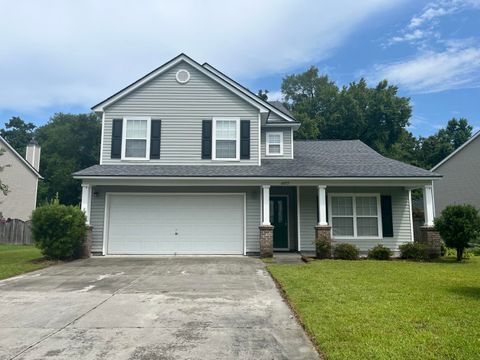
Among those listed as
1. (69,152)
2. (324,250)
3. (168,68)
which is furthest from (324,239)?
(69,152)

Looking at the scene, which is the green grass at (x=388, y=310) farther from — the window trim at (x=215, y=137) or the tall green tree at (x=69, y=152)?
the tall green tree at (x=69, y=152)

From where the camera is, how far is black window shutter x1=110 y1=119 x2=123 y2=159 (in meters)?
15.0

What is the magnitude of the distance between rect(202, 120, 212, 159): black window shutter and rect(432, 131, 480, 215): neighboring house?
57.4 ft

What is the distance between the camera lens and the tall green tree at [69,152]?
42.4m

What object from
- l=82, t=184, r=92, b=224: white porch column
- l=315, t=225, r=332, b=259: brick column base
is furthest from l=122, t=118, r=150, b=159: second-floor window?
l=315, t=225, r=332, b=259: brick column base

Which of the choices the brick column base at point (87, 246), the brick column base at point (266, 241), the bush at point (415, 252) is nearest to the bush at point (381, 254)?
the bush at point (415, 252)

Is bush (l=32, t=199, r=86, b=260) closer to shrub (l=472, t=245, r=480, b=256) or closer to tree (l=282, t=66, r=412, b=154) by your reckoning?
shrub (l=472, t=245, r=480, b=256)

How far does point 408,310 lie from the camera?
5.93m

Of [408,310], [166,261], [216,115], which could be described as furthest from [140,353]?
[216,115]

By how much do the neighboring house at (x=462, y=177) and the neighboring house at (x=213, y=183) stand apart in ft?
38.1

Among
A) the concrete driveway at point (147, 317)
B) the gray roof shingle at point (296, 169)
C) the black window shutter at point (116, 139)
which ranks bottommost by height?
the concrete driveway at point (147, 317)

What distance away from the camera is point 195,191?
14664 mm

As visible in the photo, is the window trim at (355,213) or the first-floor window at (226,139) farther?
the first-floor window at (226,139)

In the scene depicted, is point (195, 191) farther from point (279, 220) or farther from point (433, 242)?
point (433, 242)
